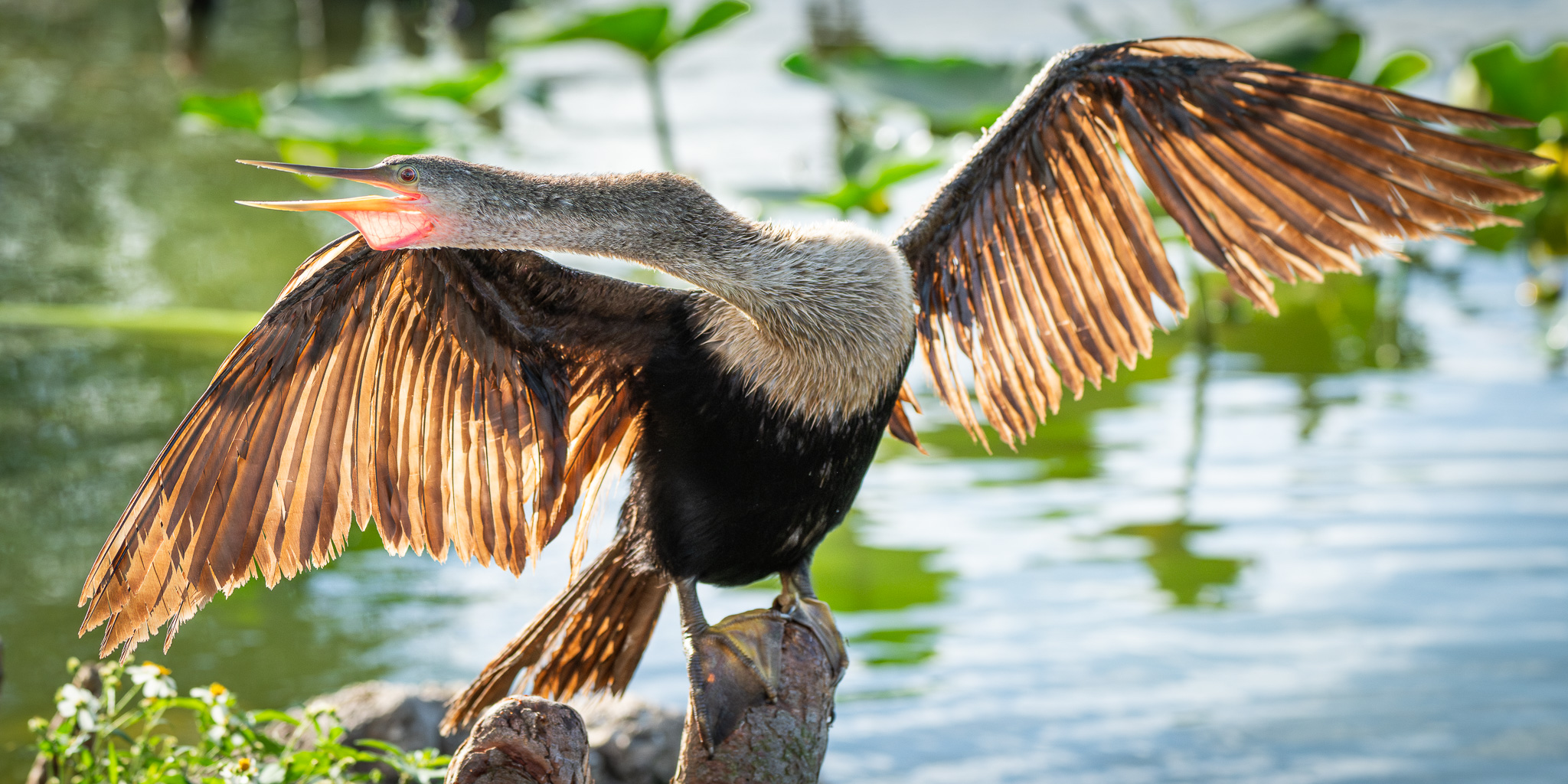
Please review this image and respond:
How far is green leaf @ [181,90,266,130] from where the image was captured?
5.44 metres

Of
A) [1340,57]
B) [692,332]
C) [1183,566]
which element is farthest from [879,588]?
[1340,57]

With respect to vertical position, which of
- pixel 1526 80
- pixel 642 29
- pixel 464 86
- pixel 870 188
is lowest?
pixel 870 188

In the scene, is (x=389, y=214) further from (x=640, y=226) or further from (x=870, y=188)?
(x=870, y=188)

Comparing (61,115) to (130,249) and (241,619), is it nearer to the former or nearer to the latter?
(130,249)

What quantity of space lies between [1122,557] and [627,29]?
2992 mm

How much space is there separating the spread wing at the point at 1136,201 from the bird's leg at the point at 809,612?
1.72ft

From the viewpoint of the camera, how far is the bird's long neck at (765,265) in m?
1.96

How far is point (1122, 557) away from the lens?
15.5 ft

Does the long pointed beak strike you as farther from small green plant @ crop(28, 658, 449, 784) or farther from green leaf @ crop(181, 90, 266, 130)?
green leaf @ crop(181, 90, 266, 130)

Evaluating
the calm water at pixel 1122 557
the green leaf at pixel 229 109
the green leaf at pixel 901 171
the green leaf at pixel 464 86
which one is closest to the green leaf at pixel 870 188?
the green leaf at pixel 901 171

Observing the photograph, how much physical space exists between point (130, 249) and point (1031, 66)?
506 centimetres

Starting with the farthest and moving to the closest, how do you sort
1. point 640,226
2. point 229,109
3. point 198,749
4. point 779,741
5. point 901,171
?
point 229,109
point 901,171
point 198,749
point 779,741
point 640,226

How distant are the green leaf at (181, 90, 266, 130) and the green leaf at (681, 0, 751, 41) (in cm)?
185

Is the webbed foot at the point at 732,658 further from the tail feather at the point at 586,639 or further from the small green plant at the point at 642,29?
the small green plant at the point at 642,29
